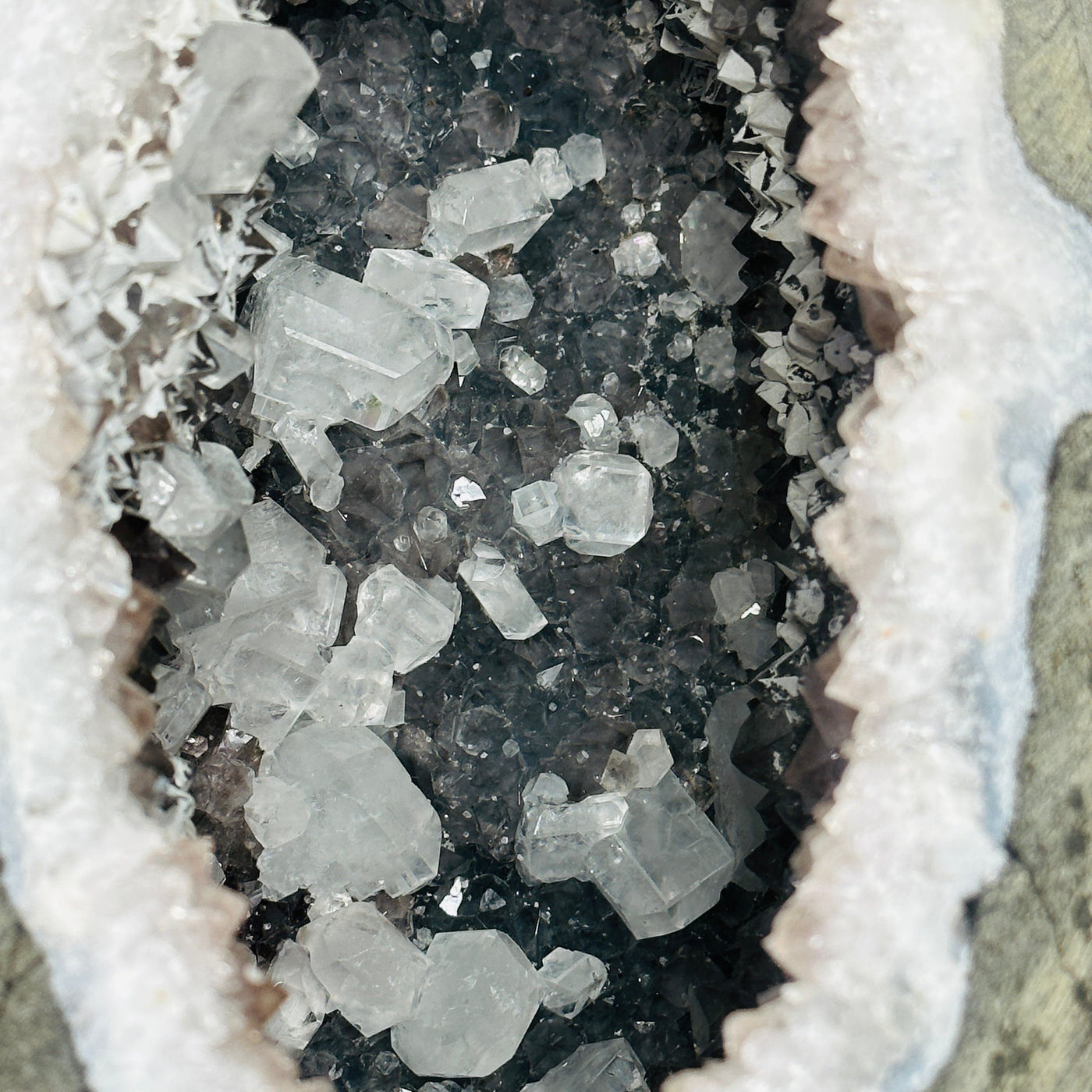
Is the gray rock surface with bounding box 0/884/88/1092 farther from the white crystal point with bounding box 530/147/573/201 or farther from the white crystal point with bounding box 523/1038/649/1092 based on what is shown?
the white crystal point with bounding box 530/147/573/201

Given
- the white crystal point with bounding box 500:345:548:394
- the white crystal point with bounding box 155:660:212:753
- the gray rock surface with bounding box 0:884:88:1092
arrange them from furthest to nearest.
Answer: the white crystal point with bounding box 500:345:548:394
the white crystal point with bounding box 155:660:212:753
the gray rock surface with bounding box 0:884:88:1092

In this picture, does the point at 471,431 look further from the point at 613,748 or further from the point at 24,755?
the point at 24,755

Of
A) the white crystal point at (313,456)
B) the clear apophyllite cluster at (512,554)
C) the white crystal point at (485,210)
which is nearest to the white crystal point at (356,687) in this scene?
the clear apophyllite cluster at (512,554)

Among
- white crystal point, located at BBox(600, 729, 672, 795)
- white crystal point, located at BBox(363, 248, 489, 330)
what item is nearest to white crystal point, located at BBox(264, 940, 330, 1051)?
white crystal point, located at BBox(600, 729, 672, 795)

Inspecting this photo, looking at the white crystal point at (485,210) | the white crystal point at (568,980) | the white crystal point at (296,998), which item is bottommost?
the white crystal point at (296,998)

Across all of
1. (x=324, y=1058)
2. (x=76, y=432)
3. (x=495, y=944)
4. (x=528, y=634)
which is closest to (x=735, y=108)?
(x=528, y=634)

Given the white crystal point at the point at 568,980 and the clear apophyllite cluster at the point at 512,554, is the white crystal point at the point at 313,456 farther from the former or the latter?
the white crystal point at the point at 568,980

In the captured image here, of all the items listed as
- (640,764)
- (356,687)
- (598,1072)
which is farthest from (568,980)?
(356,687)
